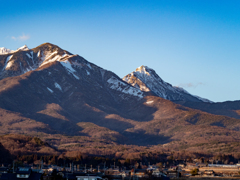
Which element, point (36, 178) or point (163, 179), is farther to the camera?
point (163, 179)

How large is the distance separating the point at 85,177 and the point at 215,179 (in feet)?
97.4

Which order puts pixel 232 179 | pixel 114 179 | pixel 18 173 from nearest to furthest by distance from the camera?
1. pixel 18 173
2. pixel 232 179
3. pixel 114 179

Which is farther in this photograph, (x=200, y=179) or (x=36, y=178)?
(x=200, y=179)

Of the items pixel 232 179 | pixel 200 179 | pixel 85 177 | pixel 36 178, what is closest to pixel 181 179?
pixel 200 179

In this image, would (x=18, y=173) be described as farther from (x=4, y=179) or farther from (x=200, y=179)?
(x=200, y=179)

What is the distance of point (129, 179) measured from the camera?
130 metres

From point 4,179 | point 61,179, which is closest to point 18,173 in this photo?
point 4,179

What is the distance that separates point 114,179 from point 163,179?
13233mm

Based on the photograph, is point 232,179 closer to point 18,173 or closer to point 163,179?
point 163,179

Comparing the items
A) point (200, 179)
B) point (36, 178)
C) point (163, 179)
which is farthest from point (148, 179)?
point (36, 178)

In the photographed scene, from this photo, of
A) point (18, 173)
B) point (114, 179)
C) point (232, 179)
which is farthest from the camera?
point (114, 179)

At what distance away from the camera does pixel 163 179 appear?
12312 centimetres

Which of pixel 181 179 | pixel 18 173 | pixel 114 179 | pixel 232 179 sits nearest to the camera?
pixel 18 173

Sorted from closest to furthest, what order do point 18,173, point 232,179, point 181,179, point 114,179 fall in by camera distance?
point 18,173
point 232,179
point 181,179
point 114,179
